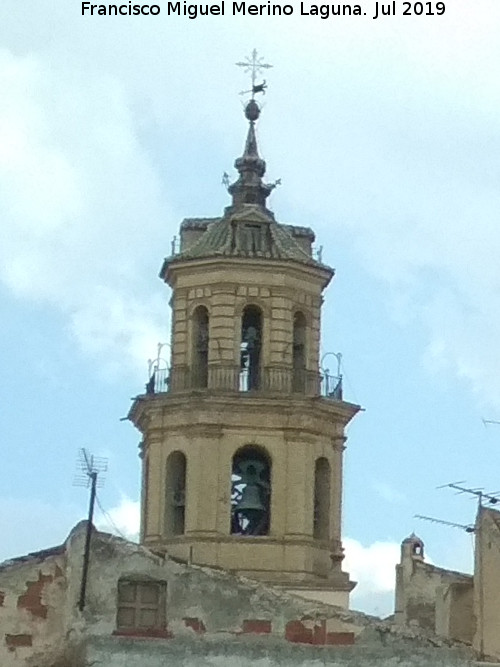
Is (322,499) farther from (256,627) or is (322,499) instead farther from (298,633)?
(256,627)

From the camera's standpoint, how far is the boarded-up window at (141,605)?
32.6 m

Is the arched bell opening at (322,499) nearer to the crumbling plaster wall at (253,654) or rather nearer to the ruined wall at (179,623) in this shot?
the ruined wall at (179,623)

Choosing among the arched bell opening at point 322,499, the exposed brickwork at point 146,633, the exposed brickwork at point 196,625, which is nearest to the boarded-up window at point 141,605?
the exposed brickwork at point 146,633

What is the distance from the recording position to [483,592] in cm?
3584

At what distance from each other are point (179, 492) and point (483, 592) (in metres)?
10.5

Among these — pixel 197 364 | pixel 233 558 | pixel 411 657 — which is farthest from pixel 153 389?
pixel 411 657

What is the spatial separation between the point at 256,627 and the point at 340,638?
3.85 ft

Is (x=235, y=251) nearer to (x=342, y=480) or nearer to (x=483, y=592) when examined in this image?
(x=342, y=480)

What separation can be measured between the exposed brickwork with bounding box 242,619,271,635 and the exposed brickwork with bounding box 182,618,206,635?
1.85 ft

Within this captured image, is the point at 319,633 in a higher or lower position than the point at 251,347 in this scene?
lower

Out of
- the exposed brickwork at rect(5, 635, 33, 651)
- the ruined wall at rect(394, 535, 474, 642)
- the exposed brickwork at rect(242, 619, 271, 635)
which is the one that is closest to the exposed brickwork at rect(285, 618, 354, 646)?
the exposed brickwork at rect(242, 619, 271, 635)

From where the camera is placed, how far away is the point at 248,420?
44.4m

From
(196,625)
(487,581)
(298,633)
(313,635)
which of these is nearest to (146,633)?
(196,625)

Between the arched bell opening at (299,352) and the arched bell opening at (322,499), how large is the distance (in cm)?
150
